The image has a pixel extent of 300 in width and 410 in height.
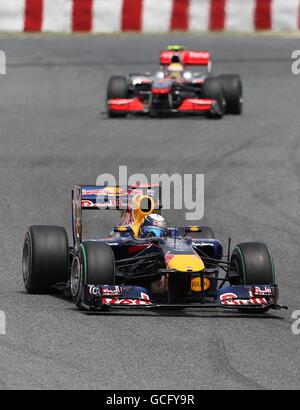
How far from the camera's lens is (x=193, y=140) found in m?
18.3

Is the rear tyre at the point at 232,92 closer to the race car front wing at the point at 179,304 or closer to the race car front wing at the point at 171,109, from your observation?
the race car front wing at the point at 171,109

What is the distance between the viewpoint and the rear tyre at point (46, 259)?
1015 centimetres

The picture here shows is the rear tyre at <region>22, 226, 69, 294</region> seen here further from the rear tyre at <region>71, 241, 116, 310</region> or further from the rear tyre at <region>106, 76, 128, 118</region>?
the rear tyre at <region>106, 76, 128, 118</region>

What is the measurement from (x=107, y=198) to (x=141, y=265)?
2.40ft

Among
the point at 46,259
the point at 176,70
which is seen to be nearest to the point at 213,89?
the point at 176,70

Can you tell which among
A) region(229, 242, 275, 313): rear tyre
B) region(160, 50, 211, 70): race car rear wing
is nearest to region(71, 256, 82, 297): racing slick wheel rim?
region(229, 242, 275, 313): rear tyre

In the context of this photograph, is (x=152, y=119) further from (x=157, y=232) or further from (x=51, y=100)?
(x=157, y=232)

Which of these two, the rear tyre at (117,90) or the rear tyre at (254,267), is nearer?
the rear tyre at (254,267)

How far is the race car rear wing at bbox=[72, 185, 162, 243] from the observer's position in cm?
1050

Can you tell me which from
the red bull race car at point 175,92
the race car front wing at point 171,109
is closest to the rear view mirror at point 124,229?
the red bull race car at point 175,92

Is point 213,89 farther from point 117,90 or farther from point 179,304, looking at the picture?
point 179,304

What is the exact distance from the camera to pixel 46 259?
33.4 ft
